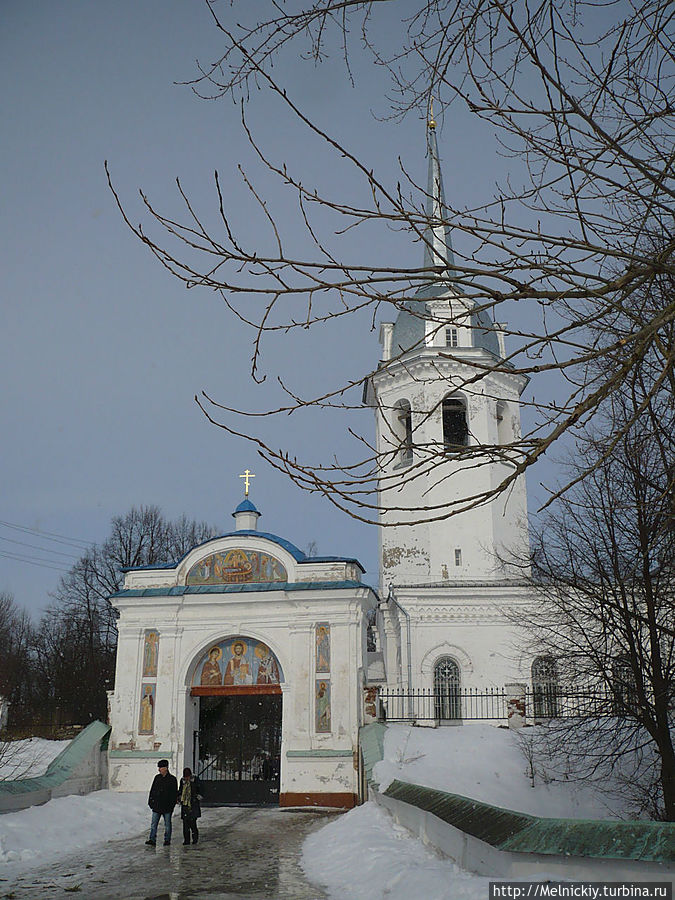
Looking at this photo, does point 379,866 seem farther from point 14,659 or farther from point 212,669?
point 14,659

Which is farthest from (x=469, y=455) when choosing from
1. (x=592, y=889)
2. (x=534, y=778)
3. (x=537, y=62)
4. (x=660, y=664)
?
(x=534, y=778)

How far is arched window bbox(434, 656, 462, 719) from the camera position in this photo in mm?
22562

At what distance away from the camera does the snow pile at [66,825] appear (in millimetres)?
11660

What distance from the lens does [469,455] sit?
4449mm

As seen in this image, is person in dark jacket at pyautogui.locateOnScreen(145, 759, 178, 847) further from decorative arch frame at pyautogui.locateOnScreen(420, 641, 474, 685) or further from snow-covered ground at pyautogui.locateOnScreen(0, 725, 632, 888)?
decorative arch frame at pyautogui.locateOnScreen(420, 641, 474, 685)

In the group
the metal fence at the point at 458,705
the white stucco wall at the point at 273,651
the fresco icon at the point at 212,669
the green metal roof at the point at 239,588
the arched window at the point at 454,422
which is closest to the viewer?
the white stucco wall at the point at 273,651

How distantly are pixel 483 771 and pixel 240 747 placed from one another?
6.81 m

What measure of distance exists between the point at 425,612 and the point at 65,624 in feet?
81.8

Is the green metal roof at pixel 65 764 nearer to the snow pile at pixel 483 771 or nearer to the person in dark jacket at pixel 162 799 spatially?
the person in dark jacket at pixel 162 799

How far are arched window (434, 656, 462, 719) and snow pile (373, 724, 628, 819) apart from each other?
3.88 m

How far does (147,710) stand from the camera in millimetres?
19641

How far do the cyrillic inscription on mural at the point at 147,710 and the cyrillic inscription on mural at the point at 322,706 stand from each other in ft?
13.2

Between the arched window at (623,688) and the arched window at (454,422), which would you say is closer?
the arched window at (623,688)

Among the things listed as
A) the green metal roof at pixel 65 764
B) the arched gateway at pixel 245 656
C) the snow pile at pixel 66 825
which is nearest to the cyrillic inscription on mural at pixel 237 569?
the arched gateway at pixel 245 656
